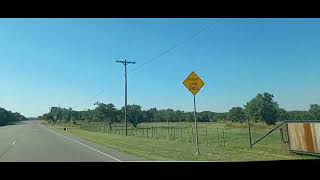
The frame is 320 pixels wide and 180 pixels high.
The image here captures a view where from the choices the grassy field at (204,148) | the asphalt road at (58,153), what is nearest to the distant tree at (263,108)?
the grassy field at (204,148)

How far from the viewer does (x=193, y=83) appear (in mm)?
24453

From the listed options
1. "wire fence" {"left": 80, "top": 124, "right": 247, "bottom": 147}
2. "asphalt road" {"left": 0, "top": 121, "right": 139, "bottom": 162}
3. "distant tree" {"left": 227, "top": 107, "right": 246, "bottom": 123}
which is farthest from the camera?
"distant tree" {"left": 227, "top": 107, "right": 246, "bottom": 123}

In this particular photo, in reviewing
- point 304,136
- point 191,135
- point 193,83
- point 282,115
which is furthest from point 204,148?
point 282,115

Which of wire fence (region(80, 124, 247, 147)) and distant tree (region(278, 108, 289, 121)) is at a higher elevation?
distant tree (region(278, 108, 289, 121))

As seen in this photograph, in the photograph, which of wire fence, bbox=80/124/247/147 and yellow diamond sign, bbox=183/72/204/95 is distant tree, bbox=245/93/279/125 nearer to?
wire fence, bbox=80/124/247/147

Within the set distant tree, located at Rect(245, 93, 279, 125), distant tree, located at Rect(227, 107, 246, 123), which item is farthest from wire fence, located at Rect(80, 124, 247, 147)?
distant tree, located at Rect(227, 107, 246, 123)

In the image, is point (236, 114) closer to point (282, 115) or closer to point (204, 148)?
point (282, 115)

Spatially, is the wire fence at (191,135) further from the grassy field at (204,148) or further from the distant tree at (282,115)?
the distant tree at (282,115)

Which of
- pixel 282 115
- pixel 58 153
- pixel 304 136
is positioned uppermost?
pixel 282 115

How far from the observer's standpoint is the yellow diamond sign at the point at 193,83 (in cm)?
2439

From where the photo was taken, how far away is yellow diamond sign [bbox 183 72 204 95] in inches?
960

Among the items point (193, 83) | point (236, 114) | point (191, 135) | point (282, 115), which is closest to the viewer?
point (193, 83)

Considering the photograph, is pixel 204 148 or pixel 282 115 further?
pixel 282 115
